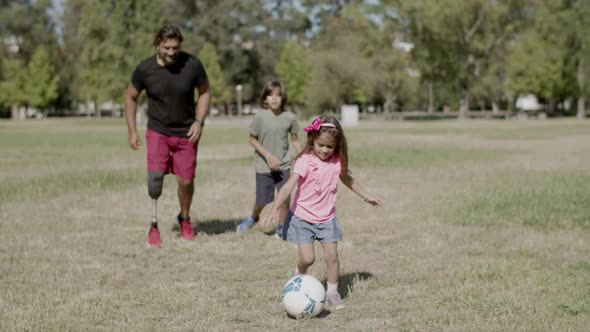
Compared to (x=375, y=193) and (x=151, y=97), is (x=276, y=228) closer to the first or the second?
(x=151, y=97)

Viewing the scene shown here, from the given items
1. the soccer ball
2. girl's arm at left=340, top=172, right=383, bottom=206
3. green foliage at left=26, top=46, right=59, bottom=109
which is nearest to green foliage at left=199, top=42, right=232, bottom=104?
green foliage at left=26, top=46, right=59, bottom=109

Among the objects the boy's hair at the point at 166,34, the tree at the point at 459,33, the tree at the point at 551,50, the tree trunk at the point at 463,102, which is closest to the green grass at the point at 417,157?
the boy's hair at the point at 166,34

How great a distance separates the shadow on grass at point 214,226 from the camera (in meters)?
8.80

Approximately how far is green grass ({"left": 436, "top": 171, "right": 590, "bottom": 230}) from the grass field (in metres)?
0.03

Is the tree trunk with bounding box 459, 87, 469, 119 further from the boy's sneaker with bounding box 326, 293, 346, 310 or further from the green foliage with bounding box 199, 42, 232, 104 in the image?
Answer: the boy's sneaker with bounding box 326, 293, 346, 310

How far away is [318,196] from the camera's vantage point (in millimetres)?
5477

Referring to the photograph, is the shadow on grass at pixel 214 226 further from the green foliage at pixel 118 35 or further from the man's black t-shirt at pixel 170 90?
the green foliage at pixel 118 35

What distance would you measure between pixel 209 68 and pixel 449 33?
2717 cm

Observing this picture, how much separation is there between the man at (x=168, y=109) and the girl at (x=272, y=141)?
759 mm

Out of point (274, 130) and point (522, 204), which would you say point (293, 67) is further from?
point (274, 130)

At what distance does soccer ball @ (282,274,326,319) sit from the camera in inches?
192

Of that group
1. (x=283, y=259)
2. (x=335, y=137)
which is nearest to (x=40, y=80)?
(x=283, y=259)

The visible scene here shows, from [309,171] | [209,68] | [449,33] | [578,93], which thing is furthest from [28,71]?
[309,171]

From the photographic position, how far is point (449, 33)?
57875 mm
